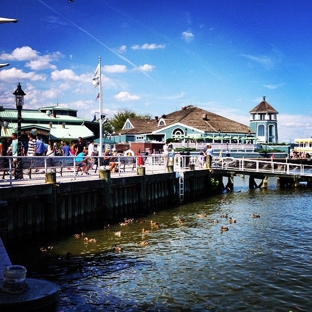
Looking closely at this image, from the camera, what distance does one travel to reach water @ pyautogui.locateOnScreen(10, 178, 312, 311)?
1024 centimetres

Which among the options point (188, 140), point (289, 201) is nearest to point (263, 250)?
point (289, 201)

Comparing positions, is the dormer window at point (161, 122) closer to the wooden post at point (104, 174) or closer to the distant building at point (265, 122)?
the distant building at point (265, 122)

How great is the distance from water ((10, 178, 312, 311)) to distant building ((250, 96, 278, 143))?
59.6 m

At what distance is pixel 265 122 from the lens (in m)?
78.6

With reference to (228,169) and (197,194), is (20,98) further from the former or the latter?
(228,169)

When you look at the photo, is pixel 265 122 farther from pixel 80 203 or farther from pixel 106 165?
pixel 80 203

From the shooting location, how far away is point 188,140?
195 ft

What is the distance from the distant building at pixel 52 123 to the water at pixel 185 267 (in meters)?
32.6

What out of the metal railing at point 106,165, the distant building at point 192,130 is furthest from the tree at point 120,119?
the metal railing at point 106,165

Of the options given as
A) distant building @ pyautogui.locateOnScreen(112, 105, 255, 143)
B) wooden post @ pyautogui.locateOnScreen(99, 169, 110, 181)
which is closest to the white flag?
wooden post @ pyautogui.locateOnScreen(99, 169, 110, 181)

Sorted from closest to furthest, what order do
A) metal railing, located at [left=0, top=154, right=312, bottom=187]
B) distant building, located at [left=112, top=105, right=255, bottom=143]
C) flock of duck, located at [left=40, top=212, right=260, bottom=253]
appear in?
1. flock of duck, located at [left=40, top=212, right=260, bottom=253]
2. metal railing, located at [left=0, top=154, right=312, bottom=187]
3. distant building, located at [left=112, top=105, right=255, bottom=143]

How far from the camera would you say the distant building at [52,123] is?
5038cm

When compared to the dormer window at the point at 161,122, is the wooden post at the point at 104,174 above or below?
below

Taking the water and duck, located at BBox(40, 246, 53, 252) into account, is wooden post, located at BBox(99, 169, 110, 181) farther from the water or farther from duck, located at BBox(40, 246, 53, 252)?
duck, located at BBox(40, 246, 53, 252)
